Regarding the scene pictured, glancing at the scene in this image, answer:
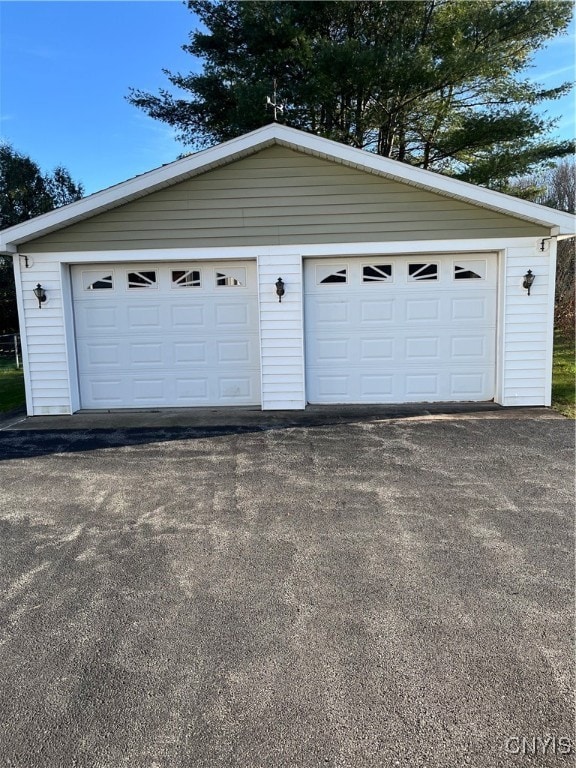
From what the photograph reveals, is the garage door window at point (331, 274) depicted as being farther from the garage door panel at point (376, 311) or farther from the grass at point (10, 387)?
the grass at point (10, 387)

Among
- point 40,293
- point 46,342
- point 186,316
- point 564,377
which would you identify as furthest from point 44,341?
point 564,377

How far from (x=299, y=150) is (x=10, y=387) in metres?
7.40

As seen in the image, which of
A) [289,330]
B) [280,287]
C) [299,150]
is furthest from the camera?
[289,330]

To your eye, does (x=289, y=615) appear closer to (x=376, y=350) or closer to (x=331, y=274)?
(x=376, y=350)

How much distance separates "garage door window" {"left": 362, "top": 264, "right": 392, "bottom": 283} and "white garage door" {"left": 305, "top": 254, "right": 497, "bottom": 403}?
14 mm

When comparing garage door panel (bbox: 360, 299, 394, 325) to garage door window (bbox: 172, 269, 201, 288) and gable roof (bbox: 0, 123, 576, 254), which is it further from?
garage door window (bbox: 172, 269, 201, 288)

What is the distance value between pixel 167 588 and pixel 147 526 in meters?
0.91

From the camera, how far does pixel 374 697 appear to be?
6.63 feet

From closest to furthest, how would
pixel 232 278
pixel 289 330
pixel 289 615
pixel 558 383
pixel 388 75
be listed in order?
pixel 289 615
pixel 289 330
pixel 232 278
pixel 558 383
pixel 388 75

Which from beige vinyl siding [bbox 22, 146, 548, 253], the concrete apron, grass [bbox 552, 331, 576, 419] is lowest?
the concrete apron

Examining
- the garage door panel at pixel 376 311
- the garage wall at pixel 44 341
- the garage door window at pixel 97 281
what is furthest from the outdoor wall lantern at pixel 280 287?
the garage wall at pixel 44 341

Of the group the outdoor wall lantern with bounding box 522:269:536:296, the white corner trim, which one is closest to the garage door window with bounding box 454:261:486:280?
the outdoor wall lantern with bounding box 522:269:536:296

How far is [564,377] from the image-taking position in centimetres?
973

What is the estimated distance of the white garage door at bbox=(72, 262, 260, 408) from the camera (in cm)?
754
